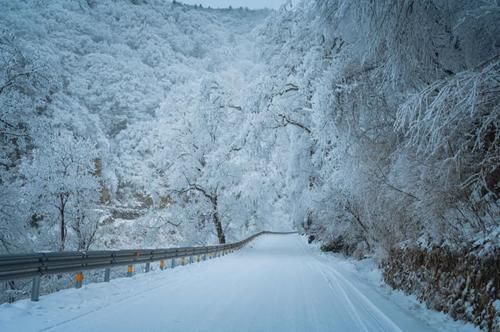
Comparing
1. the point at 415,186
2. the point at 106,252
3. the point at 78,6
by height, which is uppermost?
the point at 78,6

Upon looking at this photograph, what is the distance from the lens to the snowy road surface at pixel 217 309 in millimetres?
5680

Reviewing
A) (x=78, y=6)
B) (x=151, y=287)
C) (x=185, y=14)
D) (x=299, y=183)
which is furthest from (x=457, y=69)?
(x=185, y=14)

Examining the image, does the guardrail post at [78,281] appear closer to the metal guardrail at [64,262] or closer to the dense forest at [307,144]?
the metal guardrail at [64,262]

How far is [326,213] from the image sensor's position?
1984cm

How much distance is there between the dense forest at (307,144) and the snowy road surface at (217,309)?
3.51 feet

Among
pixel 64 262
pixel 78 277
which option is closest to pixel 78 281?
pixel 78 277

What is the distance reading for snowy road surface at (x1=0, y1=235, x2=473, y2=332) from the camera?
568 centimetres

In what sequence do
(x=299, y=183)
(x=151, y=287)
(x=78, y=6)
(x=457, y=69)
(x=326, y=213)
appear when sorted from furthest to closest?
1. (x=78, y=6)
2. (x=299, y=183)
3. (x=326, y=213)
4. (x=151, y=287)
5. (x=457, y=69)

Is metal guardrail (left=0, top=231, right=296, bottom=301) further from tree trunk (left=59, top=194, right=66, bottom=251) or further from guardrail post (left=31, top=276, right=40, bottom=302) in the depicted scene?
tree trunk (left=59, top=194, right=66, bottom=251)

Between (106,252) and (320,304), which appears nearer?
(320,304)

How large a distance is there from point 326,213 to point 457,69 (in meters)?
13.4

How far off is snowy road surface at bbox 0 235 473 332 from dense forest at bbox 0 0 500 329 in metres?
1.07

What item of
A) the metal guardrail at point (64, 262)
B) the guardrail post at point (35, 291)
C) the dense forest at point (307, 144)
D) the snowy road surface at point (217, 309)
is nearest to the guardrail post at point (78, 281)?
the metal guardrail at point (64, 262)

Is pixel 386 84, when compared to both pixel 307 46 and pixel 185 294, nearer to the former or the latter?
pixel 185 294
